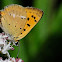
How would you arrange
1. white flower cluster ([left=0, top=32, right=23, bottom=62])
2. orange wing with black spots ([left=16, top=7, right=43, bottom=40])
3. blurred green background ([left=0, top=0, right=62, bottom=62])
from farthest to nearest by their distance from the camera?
blurred green background ([left=0, top=0, right=62, bottom=62])
orange wing with black spots ([left=16, top=7, right=43, bottom=40])
white flower cluster ([left=0, top=32, right=23, bottom=62])

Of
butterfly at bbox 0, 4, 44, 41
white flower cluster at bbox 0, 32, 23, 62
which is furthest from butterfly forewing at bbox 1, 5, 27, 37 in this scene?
white flower cluster at bbox 0, 32, 23, 62

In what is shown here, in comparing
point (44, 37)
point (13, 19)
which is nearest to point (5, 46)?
point (13, 19)

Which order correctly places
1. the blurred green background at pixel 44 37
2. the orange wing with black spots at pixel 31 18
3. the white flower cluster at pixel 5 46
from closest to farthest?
1. the white flower cluster at pixel 5 46
2. the orange wing with black spots at pixel 31 18
3. the blurred green background at pixel 44 37

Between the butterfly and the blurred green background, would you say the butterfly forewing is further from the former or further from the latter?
the blurred green background

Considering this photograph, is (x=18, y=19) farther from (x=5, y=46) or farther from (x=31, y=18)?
(x=5, y=46)

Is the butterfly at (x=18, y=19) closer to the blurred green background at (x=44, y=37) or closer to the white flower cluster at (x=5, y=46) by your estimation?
the white flower cluster at (x=5, y=46)

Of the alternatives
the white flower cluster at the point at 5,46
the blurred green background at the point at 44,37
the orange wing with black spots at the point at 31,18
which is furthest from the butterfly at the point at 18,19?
the blurred green background at the point at 44,37

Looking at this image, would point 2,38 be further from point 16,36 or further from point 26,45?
point 26,45

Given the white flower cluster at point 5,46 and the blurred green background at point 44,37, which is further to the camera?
the blurred green background at point 44,37
